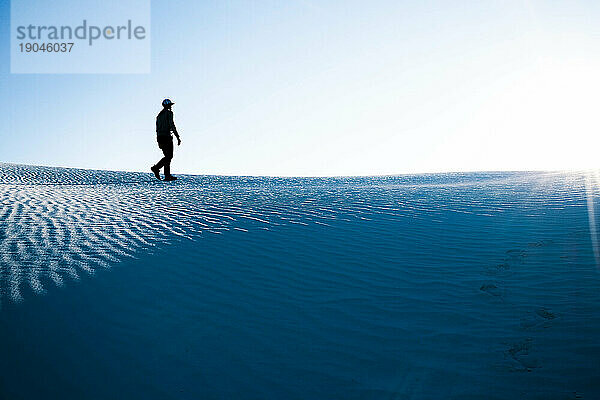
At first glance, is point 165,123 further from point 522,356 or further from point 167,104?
point 522,356

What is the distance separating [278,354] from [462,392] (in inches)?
45.9

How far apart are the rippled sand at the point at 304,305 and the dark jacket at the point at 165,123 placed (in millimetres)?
4648

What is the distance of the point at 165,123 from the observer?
11234 millimetres

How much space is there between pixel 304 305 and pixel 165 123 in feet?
28.3

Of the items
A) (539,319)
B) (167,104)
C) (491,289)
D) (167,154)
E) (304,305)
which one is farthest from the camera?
(167,154)

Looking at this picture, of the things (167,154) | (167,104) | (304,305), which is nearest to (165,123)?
(167,104)

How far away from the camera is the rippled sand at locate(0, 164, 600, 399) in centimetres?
275

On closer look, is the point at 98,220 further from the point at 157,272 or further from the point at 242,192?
the point at 242,192

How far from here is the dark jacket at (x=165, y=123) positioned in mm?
11152

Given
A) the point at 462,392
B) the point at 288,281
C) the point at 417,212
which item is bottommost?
the point at 462,392

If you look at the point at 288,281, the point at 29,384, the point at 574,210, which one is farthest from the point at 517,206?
the point at 29,384

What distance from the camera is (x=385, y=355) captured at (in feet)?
9.97

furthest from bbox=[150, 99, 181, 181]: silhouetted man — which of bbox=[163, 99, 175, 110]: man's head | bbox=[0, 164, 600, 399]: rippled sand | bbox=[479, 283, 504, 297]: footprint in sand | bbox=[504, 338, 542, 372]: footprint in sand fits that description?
bbox=[504, 338, 542, 372]: footprint in sand

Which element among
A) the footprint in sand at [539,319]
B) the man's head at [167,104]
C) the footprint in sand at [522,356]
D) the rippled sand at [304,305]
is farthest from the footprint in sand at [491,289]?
the man's head at [167,104]
